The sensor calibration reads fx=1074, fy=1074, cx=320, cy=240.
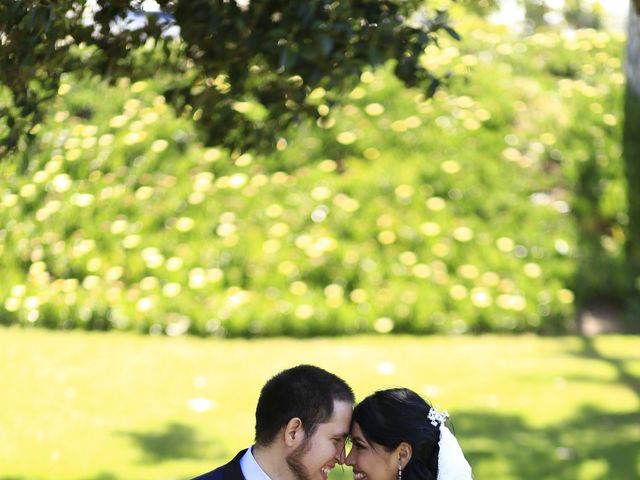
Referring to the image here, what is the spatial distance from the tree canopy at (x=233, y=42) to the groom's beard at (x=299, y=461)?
1224 mm

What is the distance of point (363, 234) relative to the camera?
10.2 meters

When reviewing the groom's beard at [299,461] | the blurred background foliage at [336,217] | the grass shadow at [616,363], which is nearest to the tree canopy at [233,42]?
the groom's beard at [299,461]

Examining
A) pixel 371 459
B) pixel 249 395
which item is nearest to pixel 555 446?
pixel 249 395

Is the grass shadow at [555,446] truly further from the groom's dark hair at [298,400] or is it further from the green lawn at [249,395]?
the groom's dark hair at [298,400]

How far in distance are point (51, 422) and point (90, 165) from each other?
457 cm

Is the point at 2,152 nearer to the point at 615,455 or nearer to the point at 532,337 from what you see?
the point at 615,455

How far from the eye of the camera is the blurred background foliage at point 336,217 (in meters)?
9.48

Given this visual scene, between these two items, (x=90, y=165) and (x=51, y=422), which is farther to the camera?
(x=90, y=165)

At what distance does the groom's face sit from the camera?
→ 3348mm

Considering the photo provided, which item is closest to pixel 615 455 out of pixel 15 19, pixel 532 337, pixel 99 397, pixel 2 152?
pixel 532 337

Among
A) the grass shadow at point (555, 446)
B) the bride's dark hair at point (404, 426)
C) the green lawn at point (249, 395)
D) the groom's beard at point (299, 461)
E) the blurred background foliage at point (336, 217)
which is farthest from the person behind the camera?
the blurred background foliage at point (336, 217)

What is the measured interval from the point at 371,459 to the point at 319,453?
0.32 metres

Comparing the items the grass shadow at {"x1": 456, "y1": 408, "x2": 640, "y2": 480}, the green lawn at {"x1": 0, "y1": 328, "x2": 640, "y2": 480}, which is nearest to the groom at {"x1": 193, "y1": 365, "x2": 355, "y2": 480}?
the green lawn at {"x1": 0, "y1": 328, "x2": 640, "y2": 480}

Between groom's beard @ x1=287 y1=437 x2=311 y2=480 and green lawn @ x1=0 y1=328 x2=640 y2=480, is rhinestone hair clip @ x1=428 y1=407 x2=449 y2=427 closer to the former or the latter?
groom's beard @ x1=287 y1=437 x2=311 y2=480
